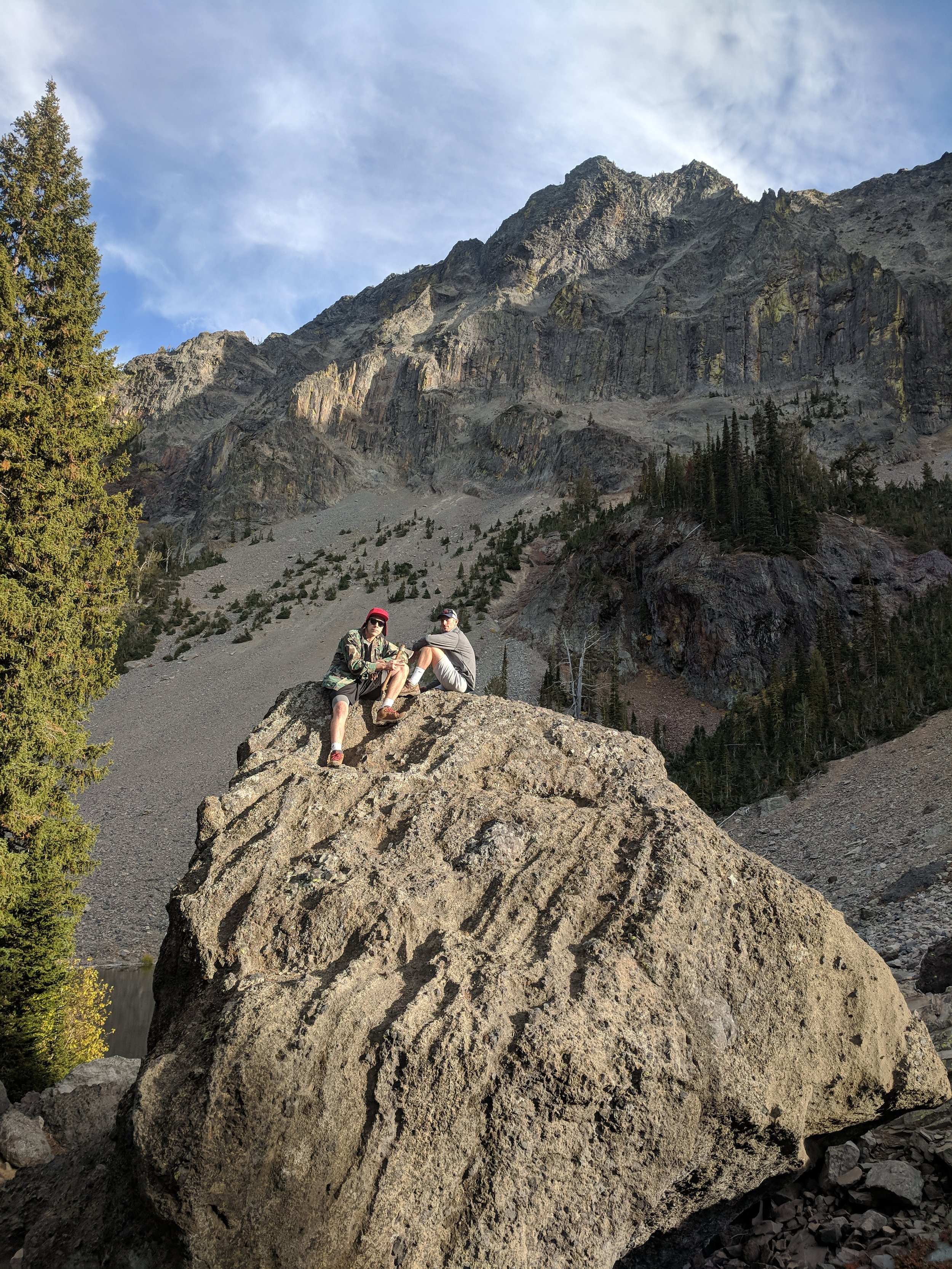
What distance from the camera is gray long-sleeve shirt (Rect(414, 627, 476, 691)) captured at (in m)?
Answer: 6.46

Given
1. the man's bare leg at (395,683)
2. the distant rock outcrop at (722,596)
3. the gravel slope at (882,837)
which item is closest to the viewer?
the man's bare leg at (395,683)

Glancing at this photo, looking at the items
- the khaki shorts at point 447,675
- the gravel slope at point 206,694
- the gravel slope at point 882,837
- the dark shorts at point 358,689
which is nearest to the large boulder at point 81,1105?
the dark shorts at point 358,689

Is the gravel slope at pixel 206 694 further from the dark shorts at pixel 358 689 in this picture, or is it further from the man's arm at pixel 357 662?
the man's arm at pixel 357 662

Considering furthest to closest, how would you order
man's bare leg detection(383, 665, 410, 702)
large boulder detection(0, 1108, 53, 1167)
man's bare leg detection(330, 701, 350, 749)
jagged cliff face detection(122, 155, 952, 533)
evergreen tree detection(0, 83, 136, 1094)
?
jagged cliff face detection(122, 155, 952, 533), evergreen tree detection(0, 83, 136, 1094), large boulder detection(0, 1108, 53, 1167), man's bare leg detection(383, 665, 410, 702), man's bare leg detection(330, 701, 350, 749)

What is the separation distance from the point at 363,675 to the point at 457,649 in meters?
1.15

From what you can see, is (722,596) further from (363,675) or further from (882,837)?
(363,675)

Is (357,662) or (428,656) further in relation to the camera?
(428,656)

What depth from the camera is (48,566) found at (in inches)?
359

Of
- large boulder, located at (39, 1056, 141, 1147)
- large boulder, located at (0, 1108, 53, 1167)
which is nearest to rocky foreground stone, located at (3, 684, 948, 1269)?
large boulder, located at (0, 1108, 53, 1167)

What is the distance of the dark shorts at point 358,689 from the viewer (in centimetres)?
561

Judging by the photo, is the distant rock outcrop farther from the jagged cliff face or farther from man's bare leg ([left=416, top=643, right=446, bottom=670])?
man's bare leg ([left=416, top=643, right=446, bottom=670])

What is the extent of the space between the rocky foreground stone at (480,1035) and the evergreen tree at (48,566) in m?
5.06

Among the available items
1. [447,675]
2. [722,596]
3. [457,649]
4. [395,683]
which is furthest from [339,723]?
[722,596]

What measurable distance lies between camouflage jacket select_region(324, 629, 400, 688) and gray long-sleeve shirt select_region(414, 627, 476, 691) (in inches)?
23.4
